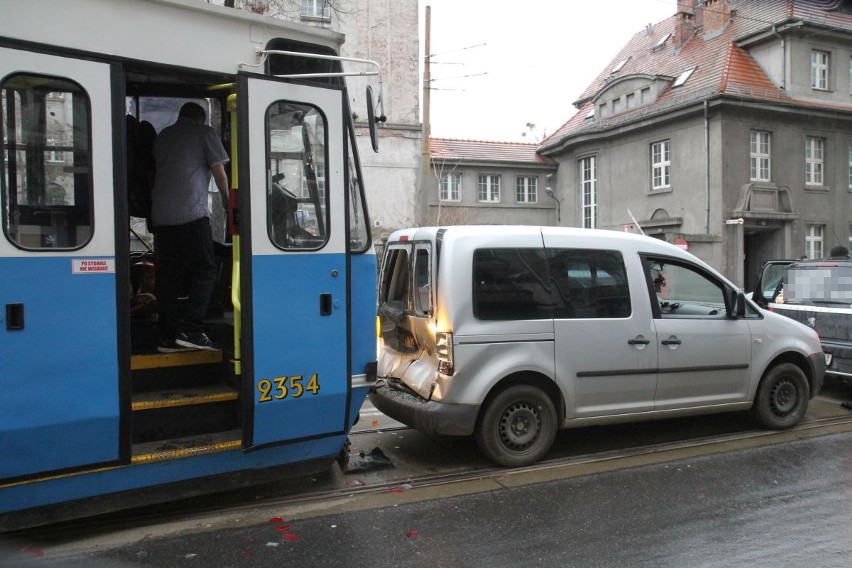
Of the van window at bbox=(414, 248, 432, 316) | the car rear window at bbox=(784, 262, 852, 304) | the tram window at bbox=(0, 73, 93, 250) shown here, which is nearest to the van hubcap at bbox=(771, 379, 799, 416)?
the car rear window at bbox=(784, 262, 852, 304)

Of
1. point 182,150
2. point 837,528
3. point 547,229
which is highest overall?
point 182,150

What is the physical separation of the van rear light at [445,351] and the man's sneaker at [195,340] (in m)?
1.79

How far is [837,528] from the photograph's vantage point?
4641 mm

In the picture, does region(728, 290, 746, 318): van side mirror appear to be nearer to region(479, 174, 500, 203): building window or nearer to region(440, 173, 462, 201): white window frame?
region(440, 173, 462, 201): white window frame

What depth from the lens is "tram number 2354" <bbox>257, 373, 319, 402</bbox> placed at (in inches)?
185

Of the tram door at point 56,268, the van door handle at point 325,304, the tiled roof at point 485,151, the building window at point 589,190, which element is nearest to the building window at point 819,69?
the building window at point 589,190

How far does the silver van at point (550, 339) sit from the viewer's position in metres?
5.73

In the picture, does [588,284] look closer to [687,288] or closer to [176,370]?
[687,288]

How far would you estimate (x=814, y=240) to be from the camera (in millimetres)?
26891

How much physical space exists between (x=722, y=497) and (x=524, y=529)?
172cm

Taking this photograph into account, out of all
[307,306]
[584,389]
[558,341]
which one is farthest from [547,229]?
[307,306]

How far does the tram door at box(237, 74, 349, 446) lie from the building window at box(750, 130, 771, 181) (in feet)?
81.1

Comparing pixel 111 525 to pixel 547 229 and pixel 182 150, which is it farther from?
pixel 547 229

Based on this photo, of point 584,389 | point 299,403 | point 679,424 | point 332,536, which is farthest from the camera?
point 679,424
